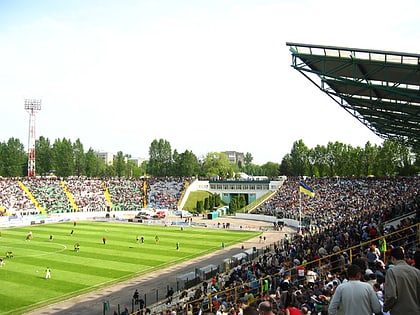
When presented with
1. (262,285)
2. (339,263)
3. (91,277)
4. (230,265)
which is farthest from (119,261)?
(339,263)

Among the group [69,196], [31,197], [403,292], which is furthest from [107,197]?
[403,292]

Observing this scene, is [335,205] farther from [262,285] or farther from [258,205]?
[262,285]

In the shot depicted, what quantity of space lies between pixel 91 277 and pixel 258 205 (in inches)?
1860

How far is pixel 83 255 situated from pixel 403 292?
38220mm

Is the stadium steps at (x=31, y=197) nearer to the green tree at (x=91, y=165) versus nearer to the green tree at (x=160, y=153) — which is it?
the green tree at (x=91, y=165)

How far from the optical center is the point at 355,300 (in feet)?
16.6

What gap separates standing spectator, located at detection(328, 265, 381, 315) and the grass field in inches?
930

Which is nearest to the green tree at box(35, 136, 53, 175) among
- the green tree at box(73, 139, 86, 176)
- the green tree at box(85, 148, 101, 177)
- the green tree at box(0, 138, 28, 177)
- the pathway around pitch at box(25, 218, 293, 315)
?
the green tree at box(0, 138, 28, 177)

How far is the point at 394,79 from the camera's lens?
19.0m

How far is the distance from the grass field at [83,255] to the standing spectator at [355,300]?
77.5 ft

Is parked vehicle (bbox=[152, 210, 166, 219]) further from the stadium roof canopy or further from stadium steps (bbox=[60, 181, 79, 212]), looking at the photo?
the stadium roof canopy

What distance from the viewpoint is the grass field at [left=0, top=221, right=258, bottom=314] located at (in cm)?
2786

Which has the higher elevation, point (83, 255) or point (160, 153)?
point (160, 153)

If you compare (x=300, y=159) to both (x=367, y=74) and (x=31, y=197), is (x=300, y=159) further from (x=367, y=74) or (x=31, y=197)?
(x=367, y=74)
